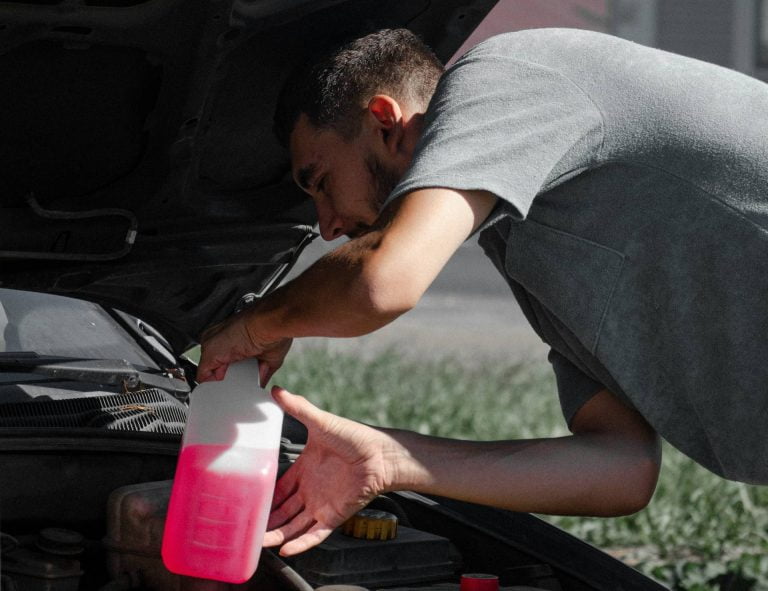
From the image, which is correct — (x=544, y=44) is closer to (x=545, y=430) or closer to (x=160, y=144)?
(x=160, y=144)

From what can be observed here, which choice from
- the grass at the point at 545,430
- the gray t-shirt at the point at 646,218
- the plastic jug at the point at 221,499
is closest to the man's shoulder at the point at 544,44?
the gray t-shirt at the point at 646,218

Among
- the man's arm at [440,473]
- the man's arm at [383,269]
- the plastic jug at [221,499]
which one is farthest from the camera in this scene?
the man's arm at [440,473]

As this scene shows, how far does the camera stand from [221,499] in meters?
1.94

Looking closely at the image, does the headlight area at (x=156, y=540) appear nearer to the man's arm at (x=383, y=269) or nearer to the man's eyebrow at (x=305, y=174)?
the man's arm at (x=383, y=269)

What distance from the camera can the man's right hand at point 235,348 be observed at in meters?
2.04

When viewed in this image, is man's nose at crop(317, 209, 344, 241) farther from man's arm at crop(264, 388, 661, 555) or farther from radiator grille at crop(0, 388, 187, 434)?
radiator grille at crop(0, 388, 187, 434)

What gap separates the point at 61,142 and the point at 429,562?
1121 millimetres

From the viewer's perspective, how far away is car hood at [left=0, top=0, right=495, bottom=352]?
215 cm

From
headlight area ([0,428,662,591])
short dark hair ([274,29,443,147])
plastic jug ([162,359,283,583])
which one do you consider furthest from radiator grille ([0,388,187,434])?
short dark hair ([274,29,443,147])

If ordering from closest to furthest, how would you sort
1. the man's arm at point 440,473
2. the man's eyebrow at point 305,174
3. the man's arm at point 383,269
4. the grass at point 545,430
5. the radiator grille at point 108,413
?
the man's arm at point 383,269, the man's arm at point 440,473, the man's eyebrow at point 305,174, the radiator grille at point 108,413, the grass at point 545,430

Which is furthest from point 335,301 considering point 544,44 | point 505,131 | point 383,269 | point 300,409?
point 544,44

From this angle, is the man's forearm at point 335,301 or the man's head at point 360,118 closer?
the man's forearm at point 335,301

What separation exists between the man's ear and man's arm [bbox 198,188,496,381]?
12.3 inches

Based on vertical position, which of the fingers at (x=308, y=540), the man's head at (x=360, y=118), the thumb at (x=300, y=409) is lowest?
the fingers at (x=308, y=540)
